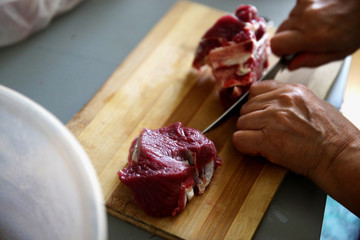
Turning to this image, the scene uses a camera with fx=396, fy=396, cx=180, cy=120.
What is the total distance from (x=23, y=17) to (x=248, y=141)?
1.51 meters

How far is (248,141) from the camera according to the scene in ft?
6.02

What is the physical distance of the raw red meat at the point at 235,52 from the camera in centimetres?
208

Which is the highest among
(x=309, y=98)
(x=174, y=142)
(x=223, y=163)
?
(x=309, y=98)

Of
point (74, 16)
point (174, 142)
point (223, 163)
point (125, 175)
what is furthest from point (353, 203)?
point (74, 16)

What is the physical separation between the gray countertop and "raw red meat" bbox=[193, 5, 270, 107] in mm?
495

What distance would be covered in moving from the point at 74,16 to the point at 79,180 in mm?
1845

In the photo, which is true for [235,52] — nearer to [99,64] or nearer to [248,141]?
[248,141]

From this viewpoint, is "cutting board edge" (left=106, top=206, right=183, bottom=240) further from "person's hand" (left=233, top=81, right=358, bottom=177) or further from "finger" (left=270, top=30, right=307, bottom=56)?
"finger" (left=270, top=30, right=307, bottom=56)

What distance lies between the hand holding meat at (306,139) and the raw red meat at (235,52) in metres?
0.21

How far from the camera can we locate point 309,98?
190 cm

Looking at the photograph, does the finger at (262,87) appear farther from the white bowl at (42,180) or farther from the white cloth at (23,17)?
the white cloth at (23,17)

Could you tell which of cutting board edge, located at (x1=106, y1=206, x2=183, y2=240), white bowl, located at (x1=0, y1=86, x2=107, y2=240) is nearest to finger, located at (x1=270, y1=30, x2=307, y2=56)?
cutting board edge, located at (x1=106, y1=206, x2=183, y2=240)

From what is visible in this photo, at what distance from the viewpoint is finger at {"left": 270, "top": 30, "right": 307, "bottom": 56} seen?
219 centimetres

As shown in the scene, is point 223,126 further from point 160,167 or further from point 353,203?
point 353,203
